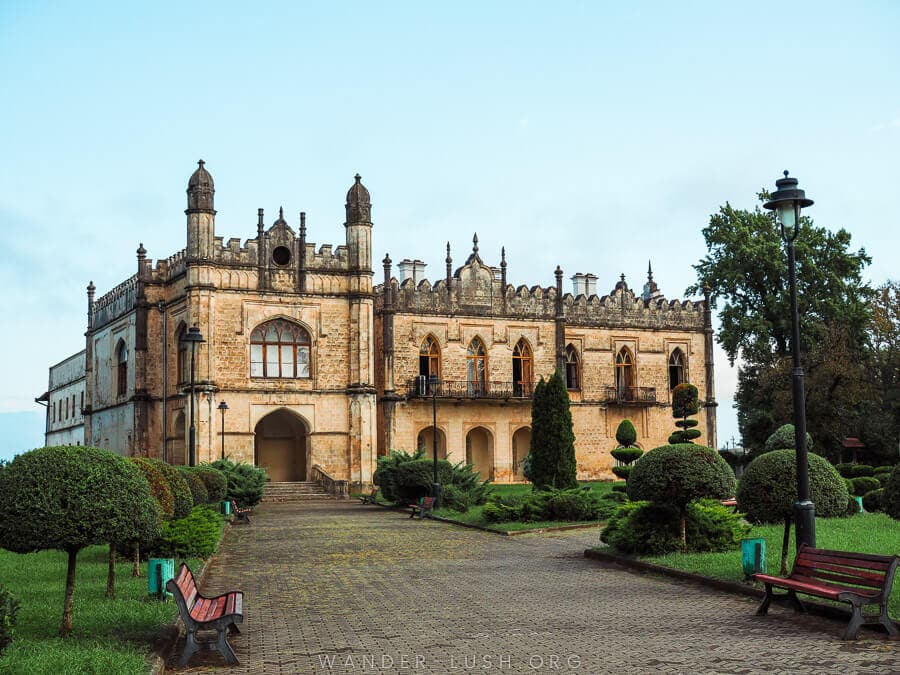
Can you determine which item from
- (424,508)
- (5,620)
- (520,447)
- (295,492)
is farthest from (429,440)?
(5,620)

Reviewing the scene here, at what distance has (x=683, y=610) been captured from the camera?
473 inches

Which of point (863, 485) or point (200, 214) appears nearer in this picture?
point (863, 485)

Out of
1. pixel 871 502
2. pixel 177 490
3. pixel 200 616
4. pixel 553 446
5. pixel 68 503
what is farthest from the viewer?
pixel 553 446

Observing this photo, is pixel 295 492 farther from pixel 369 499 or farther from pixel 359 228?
pixel 359 228

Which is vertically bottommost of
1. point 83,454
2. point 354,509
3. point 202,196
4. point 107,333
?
point 354,509

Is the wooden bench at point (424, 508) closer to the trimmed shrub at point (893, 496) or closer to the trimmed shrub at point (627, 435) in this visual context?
the trimmed shrub at point (627, 435)

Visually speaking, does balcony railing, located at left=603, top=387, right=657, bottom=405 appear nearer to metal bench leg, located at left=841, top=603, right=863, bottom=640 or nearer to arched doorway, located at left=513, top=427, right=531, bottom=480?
arched doorway, located at left=513, top=427, right=531, bottom=480

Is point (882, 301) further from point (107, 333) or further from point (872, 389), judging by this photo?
point (107, 333)

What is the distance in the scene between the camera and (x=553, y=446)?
2991 cm

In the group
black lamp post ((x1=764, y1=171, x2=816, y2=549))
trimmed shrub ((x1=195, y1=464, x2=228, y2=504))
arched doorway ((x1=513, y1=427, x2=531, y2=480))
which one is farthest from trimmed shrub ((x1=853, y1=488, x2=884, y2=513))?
arched doorway ((x1=513, y1=427, x2=531, y2=480))

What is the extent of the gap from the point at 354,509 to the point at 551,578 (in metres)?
18.9

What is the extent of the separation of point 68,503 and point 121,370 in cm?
3814

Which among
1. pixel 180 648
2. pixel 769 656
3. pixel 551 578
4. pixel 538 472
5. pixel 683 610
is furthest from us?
pixel 538 472

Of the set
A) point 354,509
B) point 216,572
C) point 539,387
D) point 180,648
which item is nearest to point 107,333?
point 354,509
